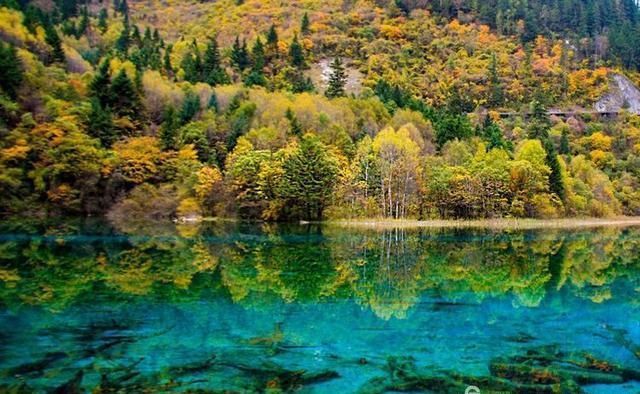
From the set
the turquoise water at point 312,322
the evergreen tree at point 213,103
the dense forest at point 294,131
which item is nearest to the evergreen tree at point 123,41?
the dense forest at point 294,131

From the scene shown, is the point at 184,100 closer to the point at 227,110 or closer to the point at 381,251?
the point at 227,110

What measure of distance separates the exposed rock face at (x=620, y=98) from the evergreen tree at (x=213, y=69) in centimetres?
7148

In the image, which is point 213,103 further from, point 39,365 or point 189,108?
point 39,365

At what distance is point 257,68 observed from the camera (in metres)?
99.1

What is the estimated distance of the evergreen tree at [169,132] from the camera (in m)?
64.7

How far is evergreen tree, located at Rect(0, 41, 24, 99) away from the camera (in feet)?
184

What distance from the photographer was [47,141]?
179 feet

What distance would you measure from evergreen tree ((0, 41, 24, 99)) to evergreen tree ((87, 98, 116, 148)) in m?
7.23

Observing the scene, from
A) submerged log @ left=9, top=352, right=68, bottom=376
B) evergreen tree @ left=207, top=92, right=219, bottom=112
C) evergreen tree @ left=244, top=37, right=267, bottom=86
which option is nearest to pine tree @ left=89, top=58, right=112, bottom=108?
evergreen tree @ left=207, top=92, right=219, bottom=112

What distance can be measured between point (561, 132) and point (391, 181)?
49209mm

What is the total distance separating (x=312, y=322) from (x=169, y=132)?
54527mm

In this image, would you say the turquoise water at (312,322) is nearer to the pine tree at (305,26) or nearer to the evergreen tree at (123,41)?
the evergreen tree at (123,41)

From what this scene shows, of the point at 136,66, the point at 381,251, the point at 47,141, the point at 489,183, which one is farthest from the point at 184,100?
the point at 381,251

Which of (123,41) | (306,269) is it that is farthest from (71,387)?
(123,41)
